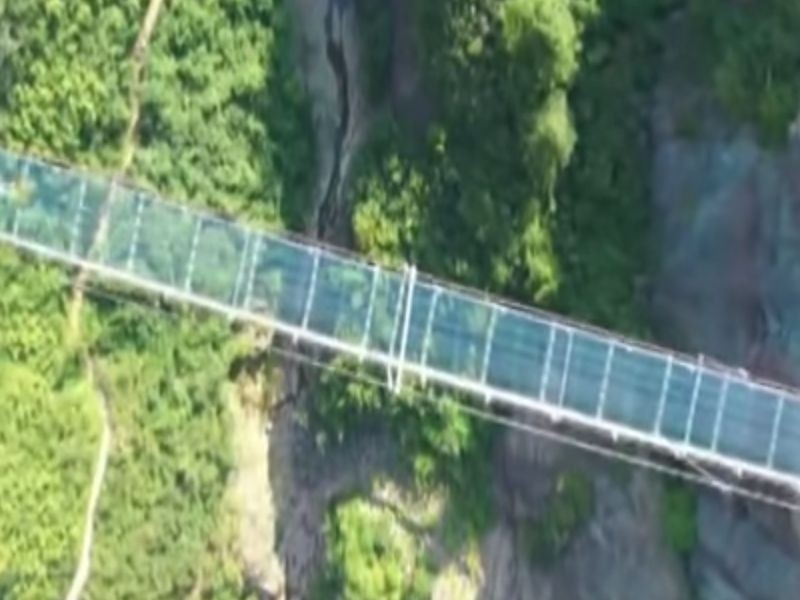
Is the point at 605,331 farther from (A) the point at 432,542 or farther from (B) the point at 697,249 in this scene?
(A) the point at 432,542

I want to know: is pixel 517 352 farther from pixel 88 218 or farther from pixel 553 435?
pixel 88 218

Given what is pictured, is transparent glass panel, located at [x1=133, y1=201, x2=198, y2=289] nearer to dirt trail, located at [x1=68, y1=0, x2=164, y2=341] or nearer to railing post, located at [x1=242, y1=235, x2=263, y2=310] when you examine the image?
railing post, located at [x1=242, y1=235, x2=263, y2=310]

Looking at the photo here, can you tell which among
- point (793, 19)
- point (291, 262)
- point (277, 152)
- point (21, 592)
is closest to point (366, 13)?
point (277, 152)

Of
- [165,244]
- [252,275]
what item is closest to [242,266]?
[252,275]

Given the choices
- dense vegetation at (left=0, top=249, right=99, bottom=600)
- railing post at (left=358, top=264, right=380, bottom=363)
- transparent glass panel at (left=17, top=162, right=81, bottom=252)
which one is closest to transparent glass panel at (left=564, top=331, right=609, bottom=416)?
railing post at (left=358, top=264, right=380, bottom=363)

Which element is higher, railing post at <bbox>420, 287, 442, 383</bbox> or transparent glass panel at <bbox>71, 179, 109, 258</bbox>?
transparent glass panel at <bbox>71, 179, 109, 258</bbox>

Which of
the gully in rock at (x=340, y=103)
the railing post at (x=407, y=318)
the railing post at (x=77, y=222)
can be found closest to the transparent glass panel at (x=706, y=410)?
the railing post at (x=407, y=318)
